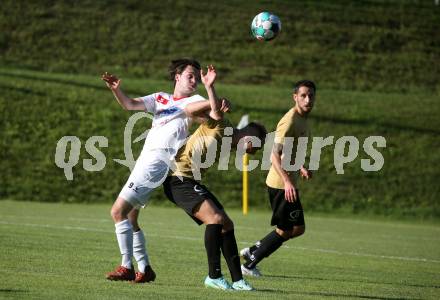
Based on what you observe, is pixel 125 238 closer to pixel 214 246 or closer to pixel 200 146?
pixel 214 246

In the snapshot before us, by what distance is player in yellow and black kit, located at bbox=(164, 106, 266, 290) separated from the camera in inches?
379

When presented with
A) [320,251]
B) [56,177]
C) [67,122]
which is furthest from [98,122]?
[320,251]

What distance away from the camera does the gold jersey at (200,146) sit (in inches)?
387

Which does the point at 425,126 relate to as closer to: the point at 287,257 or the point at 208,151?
the point at 287,257

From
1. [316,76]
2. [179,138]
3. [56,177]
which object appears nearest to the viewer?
[179,138]

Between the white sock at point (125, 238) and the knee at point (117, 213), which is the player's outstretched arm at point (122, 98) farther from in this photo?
the white sock at point (125, 238)

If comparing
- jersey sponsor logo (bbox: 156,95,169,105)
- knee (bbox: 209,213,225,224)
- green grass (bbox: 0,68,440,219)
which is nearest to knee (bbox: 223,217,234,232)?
knee (bbox: 209,213,225,224)

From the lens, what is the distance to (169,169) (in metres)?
9.88

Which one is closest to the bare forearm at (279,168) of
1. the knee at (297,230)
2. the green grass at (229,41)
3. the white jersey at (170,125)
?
the knee at (297,230)

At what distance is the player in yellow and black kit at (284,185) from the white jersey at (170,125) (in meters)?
1.61

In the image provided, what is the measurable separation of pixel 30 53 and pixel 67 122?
915 cm

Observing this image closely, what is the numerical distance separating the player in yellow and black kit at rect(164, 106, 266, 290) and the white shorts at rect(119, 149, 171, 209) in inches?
5.6

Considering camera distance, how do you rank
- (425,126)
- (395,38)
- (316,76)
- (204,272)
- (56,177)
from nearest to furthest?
(204,272), (56,177), (425,126), (316,76), (395,38)

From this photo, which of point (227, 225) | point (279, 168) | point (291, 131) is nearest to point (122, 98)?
point (227, 225)
